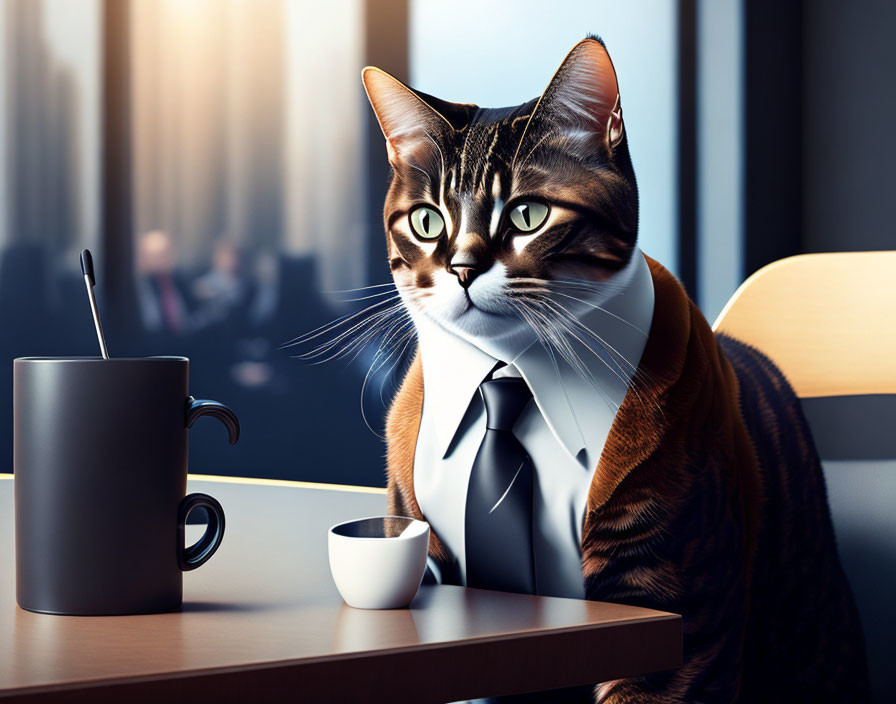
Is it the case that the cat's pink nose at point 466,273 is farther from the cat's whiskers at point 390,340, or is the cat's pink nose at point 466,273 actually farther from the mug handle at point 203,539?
the mug handle at point 203,539

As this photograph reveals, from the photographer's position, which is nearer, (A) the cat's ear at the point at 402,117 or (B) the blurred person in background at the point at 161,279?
(A) the cat's ear at the point at 402,117

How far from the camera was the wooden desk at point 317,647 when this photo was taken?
0.41 m

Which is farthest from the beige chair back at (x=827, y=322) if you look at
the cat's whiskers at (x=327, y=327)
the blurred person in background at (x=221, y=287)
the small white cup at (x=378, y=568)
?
the blurred person in background at (x=221, y=287)

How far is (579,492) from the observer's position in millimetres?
702

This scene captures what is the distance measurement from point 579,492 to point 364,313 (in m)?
0.29

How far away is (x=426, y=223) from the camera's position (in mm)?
747

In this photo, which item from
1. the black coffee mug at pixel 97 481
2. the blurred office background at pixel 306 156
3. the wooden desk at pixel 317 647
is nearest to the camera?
the wooden desk at pixel 317 647

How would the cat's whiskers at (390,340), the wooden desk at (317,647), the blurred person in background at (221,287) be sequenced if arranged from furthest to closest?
the blurred person in background at (221,287) < the cat's whiskers at (390,340) < the wooden desk at (317,647)

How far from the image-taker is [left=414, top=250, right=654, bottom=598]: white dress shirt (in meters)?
0.70


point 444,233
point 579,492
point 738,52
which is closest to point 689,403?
point 579,492

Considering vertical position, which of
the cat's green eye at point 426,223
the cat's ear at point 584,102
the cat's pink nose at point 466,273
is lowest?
the cat's pink nose at point 466,273

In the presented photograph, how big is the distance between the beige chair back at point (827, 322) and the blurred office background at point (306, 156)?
0.15 metres

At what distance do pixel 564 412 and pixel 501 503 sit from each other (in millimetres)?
87

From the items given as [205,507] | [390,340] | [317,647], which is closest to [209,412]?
[205,507]
